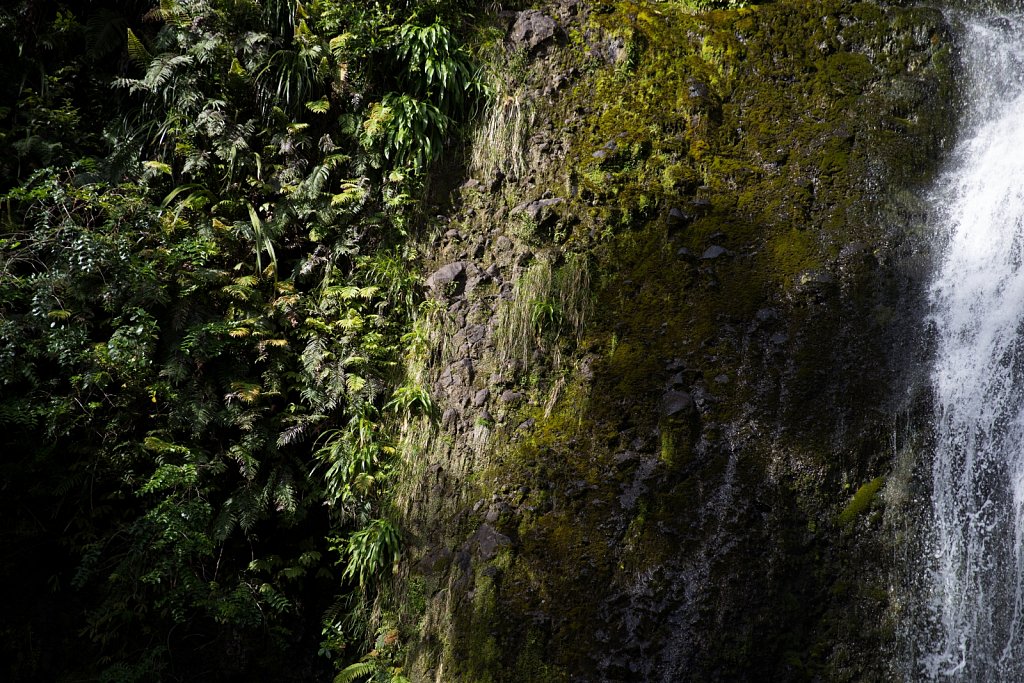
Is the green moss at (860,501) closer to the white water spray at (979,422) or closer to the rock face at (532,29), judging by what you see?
the white water spray at (979,422)

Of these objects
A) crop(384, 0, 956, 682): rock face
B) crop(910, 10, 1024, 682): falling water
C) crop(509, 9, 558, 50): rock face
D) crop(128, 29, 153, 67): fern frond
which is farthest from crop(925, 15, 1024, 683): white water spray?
crop(128, 29, 153, 67): fern frond

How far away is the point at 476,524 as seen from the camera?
4.30 meters

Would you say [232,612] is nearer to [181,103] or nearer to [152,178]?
[152,178]

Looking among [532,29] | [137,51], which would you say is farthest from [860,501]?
[137,51]

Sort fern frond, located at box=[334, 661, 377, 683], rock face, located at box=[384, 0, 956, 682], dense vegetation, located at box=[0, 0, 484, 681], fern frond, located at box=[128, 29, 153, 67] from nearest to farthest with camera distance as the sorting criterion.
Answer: rock face, located at box=[384, 0, 956, 682] < fern frond, located at box=[334, 661, 377, 683] < dense vegetation, located at box=[0, 0, 484, 681] < fern frond, located at box=[128, 29, 153, 67]

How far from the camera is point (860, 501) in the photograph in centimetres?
362

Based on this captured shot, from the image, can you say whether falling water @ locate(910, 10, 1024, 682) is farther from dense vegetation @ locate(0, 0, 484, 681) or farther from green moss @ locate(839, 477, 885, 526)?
dense vegetation @ locate(0, 0, 484, 681)

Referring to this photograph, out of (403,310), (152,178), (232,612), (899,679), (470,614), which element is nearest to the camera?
(899,679)

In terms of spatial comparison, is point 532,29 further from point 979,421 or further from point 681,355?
point 979,421

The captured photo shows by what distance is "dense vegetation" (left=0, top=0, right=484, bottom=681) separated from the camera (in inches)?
180

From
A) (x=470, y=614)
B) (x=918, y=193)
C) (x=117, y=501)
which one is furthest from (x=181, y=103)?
(x=918, y=193)

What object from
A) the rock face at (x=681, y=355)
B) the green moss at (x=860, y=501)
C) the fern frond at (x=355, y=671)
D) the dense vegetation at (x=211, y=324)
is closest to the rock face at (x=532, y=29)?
the rock face at (x=681, y=355)

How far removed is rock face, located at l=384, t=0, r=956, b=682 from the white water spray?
0.22 metres

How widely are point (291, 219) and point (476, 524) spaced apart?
9.35 ft
